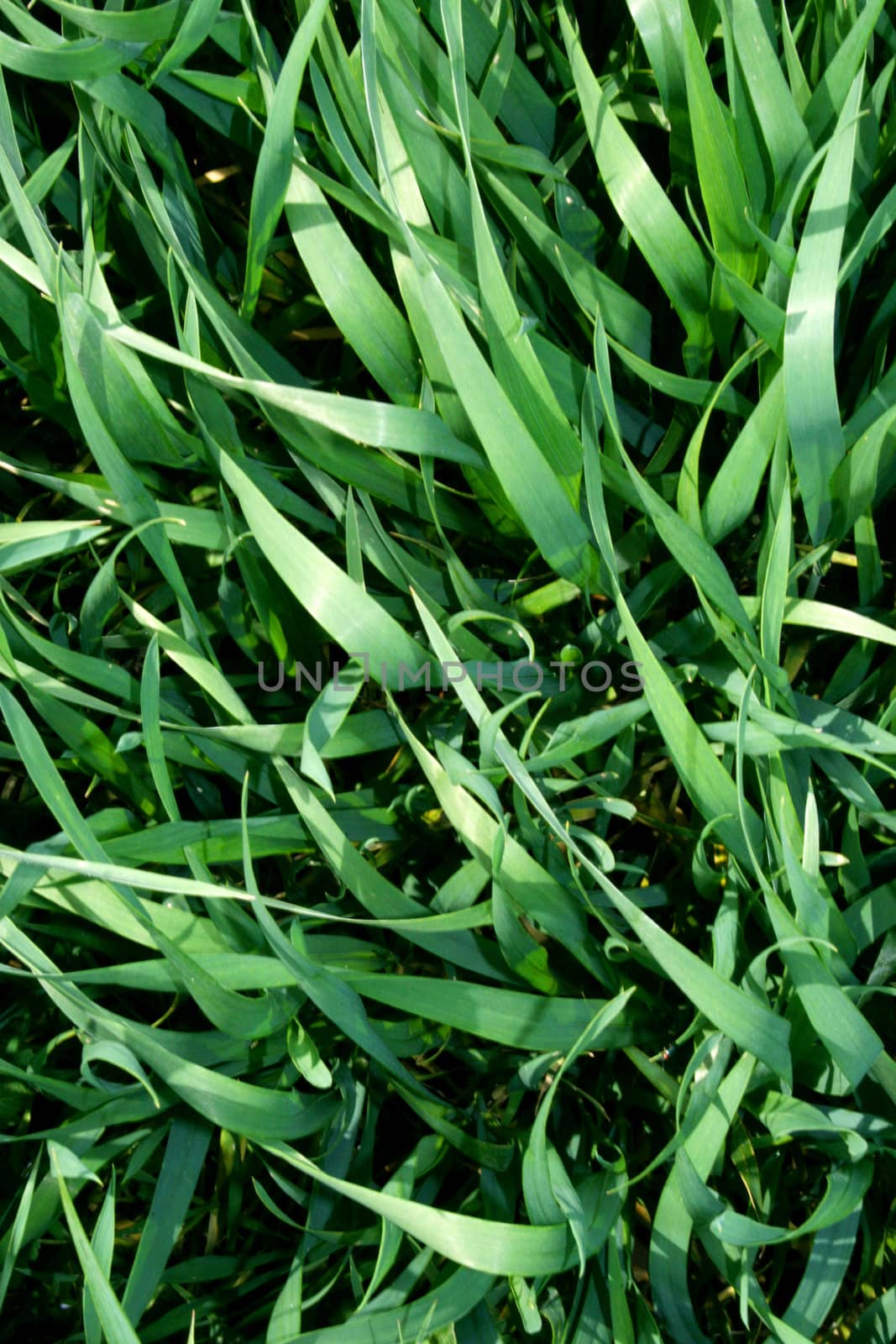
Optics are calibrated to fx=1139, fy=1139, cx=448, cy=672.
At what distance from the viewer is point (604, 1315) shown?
1.53 feet

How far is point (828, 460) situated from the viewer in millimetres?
435

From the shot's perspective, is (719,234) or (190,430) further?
(190,430)

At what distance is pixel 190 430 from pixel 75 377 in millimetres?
117

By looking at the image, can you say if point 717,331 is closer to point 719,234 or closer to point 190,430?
point 719,234

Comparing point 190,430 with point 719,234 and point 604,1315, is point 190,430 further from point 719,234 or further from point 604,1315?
point 604,1315

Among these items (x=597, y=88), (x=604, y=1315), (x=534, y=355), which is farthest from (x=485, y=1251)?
(x=597, y=88)

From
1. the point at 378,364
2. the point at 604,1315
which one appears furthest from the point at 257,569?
the point at 604,1315

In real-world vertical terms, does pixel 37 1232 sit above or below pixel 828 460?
below

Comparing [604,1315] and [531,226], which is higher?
[531,226]

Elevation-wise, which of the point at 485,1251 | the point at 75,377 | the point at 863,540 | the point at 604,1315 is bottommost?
the point at 604,1315

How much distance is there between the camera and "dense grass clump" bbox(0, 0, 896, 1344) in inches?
16.2

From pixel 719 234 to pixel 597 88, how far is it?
7cm

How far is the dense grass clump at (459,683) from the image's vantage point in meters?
0.41

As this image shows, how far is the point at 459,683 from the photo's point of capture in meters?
0.40
